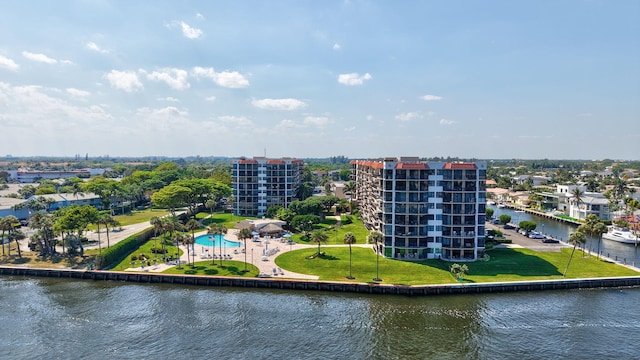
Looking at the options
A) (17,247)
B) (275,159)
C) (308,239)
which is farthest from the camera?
(275,159)

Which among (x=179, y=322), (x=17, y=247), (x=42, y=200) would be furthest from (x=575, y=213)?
(x=42, y=200)

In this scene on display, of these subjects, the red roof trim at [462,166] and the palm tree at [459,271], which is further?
the red roof trim at [462,166]

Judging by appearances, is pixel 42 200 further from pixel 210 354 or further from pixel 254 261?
pixel 210 354

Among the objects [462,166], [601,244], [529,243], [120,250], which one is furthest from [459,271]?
[120,250]

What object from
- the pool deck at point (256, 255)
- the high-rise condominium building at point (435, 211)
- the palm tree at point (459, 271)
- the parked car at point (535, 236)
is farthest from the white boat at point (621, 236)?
the pool deck at point (256, 255)

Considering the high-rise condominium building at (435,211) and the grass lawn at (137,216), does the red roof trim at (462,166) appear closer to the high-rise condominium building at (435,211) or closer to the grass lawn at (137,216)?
the high-rise condominium building at (435,211)

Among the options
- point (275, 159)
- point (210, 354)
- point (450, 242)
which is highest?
point (275, 159)

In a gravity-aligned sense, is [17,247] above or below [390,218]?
below
